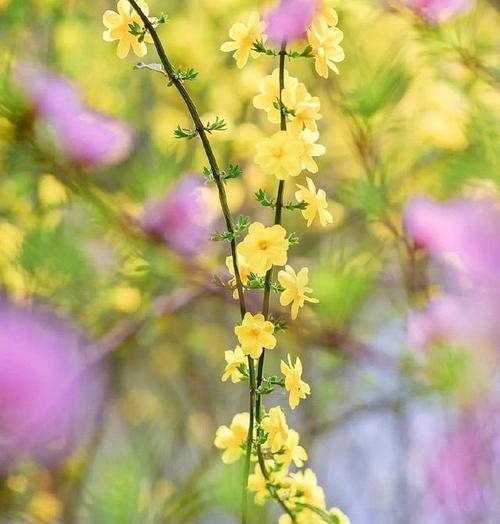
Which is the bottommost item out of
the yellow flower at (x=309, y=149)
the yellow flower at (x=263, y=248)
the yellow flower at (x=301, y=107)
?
the yellow flower at (x=263, y=248)

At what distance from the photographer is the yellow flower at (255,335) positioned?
0.24 metres

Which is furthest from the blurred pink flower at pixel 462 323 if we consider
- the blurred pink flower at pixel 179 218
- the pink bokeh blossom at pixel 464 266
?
the blurred pink flower at pixel 179 218

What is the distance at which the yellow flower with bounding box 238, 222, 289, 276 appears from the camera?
9.2 inches

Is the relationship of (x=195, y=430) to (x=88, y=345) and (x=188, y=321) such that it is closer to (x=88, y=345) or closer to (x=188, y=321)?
(x=188, y=321)

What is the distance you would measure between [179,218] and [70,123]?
9 centimetres

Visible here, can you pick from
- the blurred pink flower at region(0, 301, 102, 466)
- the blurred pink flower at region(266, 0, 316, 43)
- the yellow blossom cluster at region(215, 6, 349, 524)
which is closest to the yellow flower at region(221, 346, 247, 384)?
the yellow blossom cluster at region(215, 6, 349, 524)

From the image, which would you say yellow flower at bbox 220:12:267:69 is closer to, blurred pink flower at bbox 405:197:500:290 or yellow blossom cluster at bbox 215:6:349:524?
yellow blossom cluster at bbox 215:6:349:524

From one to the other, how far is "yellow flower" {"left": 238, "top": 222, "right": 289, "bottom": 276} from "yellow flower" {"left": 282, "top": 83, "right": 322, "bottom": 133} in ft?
0.12

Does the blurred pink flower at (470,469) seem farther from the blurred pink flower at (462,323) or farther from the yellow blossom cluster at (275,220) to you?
the yellow blossom cluster at (275,220)

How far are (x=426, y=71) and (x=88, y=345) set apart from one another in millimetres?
335

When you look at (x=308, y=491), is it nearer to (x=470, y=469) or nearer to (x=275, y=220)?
(x=275, y=220)

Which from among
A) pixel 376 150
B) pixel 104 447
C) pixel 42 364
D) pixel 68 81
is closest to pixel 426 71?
pixel 376 150

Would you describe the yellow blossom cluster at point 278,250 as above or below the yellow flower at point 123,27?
below

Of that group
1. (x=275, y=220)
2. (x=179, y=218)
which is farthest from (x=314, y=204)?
(x=179, y=218)
